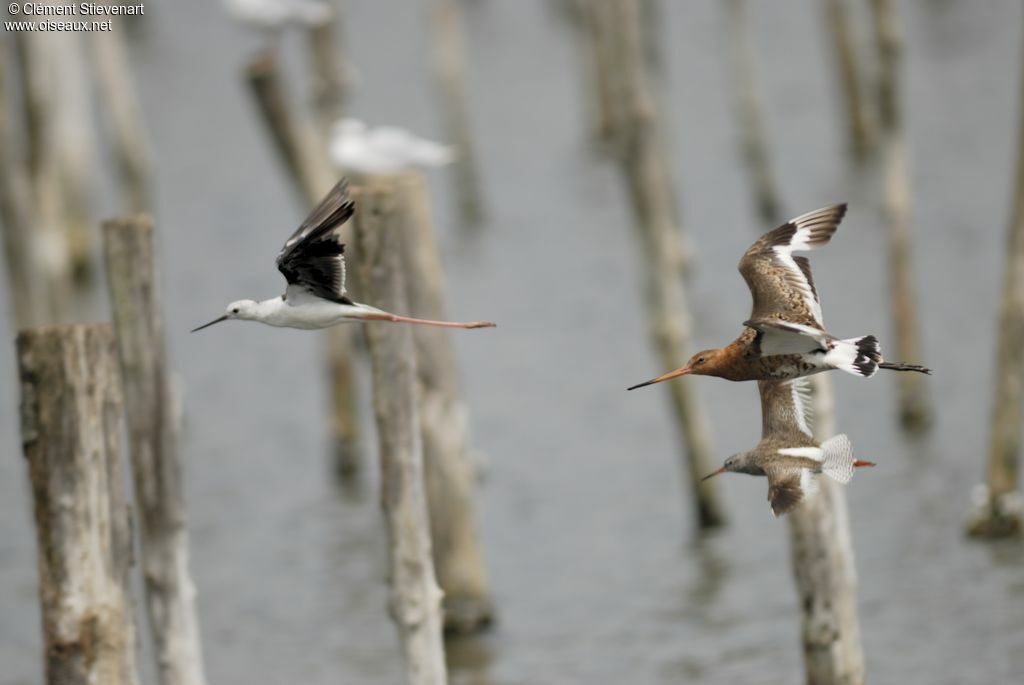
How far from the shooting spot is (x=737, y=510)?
517 inches

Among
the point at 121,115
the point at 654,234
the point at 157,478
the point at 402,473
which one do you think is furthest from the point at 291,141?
the point at 121,115

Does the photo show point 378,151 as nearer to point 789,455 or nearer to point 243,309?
point 243,309

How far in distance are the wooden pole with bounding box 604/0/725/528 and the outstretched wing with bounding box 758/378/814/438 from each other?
5632 mm

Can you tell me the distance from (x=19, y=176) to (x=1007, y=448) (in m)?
7.62

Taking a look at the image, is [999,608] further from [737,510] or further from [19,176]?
[19,176]

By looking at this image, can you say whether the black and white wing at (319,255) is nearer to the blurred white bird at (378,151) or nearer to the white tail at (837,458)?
the white tail at (837,458)

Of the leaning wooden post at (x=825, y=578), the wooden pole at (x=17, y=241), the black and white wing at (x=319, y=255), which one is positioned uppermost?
the wooden pole at (x=17, y=241)

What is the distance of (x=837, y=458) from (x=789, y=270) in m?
0.87

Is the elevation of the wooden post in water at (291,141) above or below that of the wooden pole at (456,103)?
below

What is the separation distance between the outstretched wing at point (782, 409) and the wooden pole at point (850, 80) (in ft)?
53.5

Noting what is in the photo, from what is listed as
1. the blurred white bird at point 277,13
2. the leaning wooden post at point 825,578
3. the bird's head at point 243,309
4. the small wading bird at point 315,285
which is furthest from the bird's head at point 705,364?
the blurred white bird at point 277,13

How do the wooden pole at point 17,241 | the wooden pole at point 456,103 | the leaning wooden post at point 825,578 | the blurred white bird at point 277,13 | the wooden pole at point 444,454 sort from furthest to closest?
the wooden pole at point 456,103 < the blurred white bird at point 277,13 < the wooden pole at point 17,241 < the wooden pole at point 444,454 < the leaning wooden post at point 825,578

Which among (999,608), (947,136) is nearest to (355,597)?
(999,608)

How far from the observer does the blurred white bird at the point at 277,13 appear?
50.0ft
